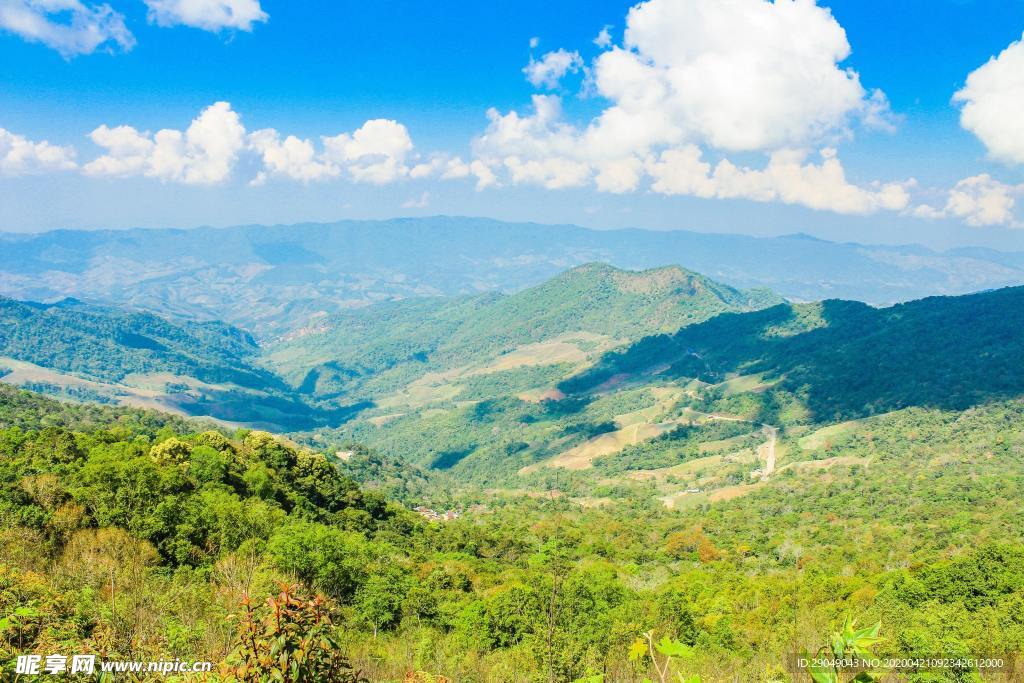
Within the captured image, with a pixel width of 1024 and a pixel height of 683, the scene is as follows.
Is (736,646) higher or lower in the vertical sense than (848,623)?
lower

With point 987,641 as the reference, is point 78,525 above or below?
below

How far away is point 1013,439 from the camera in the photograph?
143250mm

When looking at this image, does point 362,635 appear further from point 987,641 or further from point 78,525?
point 987,641

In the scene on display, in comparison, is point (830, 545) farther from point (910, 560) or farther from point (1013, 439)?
point (1013, 439)

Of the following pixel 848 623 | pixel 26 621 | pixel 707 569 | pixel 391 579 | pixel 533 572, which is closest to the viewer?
pixel 848 623

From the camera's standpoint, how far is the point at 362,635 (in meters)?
41.4

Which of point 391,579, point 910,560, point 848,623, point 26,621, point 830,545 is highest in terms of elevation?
point 848,623

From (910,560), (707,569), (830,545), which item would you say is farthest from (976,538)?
(707,569)

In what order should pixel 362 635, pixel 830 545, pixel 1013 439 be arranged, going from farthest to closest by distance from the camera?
pixel 1013 439 < pixel 830 545 < pixel 362 635

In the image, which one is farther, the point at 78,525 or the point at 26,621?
the point at 78,525

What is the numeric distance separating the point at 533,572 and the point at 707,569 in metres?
26.8

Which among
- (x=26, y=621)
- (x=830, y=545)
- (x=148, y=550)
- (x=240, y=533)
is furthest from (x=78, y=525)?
(x=830, y=545)

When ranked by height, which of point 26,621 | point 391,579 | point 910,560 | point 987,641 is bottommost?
point 910,560

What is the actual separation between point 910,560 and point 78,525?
86731mm
